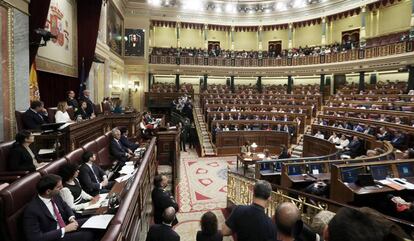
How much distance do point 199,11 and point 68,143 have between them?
17.5 m

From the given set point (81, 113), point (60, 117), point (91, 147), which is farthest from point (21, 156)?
point (81, 113)

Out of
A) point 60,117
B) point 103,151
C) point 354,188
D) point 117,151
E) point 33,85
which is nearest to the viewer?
point 354,188

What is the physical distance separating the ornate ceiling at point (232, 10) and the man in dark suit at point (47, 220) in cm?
1708

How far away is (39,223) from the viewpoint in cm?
214

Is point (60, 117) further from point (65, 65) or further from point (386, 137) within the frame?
point (386, 137)

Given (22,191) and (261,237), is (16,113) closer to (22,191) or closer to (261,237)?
(22,191)

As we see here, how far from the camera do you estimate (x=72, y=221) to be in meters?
2.43

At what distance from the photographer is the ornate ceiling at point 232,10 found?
699 inches

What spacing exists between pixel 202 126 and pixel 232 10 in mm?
11142

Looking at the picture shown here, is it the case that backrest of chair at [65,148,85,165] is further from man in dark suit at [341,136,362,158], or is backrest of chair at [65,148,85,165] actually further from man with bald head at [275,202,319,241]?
man in dark suit at [341,136,362,158]

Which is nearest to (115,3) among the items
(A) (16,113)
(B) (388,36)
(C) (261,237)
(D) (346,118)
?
(A) (16,113)

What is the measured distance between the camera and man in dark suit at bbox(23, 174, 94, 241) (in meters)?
2.07

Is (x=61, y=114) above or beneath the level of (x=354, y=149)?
above

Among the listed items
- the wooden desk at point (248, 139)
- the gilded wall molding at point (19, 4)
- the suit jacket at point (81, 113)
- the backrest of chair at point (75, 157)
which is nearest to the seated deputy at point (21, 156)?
the backrest of chair at point (75, 157)
